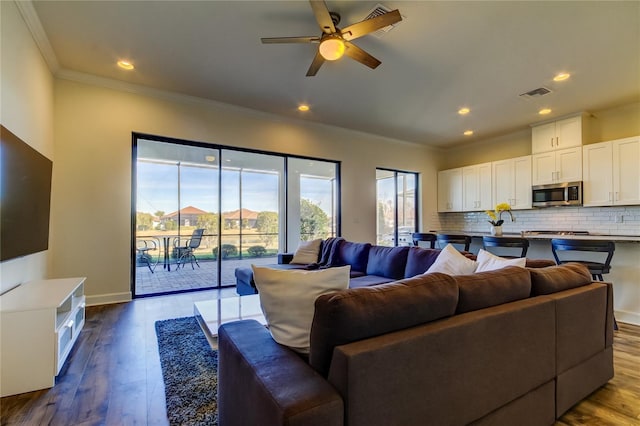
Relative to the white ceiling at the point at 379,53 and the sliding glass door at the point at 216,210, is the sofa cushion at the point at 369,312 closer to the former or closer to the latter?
the white ceiling at the point at 379,53

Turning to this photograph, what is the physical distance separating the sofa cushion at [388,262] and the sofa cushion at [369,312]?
2136 mm

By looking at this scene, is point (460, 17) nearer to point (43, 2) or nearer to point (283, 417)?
point (283, 417)

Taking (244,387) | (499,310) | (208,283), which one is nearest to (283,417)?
(244,387)

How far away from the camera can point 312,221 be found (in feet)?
20.4

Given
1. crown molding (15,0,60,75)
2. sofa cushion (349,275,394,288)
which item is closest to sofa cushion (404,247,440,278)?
sofa cushion (349,275,394,288)

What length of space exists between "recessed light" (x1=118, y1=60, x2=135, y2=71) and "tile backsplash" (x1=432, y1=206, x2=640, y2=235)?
6.86m

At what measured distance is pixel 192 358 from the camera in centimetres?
240

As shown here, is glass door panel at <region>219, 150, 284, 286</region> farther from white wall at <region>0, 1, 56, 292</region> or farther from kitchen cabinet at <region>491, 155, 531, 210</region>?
kitchen cabinet at <region>491, 155, 531, 210</region>

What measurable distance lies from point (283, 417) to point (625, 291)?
4723 mm

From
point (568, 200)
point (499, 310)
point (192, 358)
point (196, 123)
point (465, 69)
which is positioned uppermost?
point (465, 69)

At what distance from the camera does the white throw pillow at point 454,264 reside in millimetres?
2186

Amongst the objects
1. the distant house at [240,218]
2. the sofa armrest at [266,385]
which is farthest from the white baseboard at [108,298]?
the sofa armrest at [266,385]

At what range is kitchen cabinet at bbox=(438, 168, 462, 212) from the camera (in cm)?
696

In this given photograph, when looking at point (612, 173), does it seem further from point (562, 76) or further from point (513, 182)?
point (562, 76)
